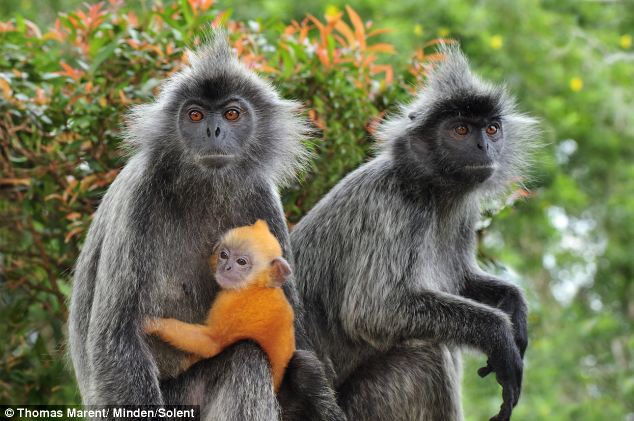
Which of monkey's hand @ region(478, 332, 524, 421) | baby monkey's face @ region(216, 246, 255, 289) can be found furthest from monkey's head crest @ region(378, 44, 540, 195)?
baby monkey's face @ region(216, 246, 255, 289)

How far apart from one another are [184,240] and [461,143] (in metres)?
1.71

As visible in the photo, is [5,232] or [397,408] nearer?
[397,408]

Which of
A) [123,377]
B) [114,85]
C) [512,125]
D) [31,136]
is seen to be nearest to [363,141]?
[512,125]

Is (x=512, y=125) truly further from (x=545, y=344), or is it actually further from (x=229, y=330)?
(x=545, y=344)

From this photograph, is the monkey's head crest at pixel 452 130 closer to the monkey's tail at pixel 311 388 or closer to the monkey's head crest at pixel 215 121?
the monkey's head crest at pixel 215 121

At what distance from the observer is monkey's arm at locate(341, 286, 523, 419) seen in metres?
4.74

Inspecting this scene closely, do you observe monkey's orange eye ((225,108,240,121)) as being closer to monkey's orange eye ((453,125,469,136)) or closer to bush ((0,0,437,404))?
bush ((0,0,437,404))

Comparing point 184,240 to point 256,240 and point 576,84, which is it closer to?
point 256,240

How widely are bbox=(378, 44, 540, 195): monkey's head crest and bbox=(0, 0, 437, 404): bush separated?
50 centimetres

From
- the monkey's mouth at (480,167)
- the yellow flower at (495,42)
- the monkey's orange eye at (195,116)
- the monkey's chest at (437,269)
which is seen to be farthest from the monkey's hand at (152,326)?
the yellow flower at (495,42)

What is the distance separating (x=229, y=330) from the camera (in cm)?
431

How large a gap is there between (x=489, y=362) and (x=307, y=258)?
4.17 ft

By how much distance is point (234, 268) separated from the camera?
4.44 m

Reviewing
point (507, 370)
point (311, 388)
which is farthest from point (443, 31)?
point (311, 388)
